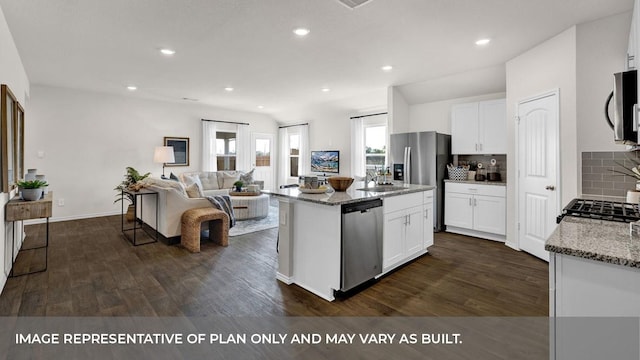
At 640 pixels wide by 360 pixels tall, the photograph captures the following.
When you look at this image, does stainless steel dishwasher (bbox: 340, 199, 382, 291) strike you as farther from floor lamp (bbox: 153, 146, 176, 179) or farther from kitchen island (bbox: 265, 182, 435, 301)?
floor lamp (bbox: 153, 146, 176, 179)

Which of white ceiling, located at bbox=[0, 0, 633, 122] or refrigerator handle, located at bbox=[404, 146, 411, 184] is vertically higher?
white ceiling, located at bbox=[0, 0, 633, 122]

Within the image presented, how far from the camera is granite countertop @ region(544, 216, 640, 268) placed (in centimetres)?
110

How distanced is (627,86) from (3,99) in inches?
186

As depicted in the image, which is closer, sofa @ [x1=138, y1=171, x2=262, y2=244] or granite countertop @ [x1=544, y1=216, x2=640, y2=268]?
granite countertop @ [x1=544, y1=216, x2=640, y2=268]

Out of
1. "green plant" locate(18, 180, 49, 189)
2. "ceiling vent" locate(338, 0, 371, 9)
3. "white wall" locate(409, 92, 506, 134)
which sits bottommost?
"green plant" locate(18, 180, 49, 189)

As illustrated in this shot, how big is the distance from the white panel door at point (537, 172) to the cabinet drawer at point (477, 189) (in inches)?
17.7

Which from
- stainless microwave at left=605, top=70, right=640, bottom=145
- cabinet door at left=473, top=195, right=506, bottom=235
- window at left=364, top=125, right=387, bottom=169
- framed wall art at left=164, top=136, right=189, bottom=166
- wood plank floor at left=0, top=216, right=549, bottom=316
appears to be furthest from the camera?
framed wall art at left=164, top=136, right=189, bottom=166

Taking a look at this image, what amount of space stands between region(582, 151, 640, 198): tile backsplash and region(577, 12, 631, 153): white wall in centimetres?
7

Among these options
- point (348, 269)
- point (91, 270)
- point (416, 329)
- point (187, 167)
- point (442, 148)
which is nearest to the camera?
point (416, 329)

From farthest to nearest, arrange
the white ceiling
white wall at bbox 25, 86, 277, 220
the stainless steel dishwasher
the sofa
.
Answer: white wall at bbox 25, 86, 277, 220, the sofa, the white ceiling, the stainless steel dishwasher

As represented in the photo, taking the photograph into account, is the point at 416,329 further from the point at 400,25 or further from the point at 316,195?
the point at 400,25

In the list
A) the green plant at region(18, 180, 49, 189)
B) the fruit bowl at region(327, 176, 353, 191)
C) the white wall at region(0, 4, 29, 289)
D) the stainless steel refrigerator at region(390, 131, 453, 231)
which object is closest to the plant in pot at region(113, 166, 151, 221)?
the green plant at region(18, 180, 49, 189)

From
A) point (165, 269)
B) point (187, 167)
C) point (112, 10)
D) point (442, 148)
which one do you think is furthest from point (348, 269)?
point (187, 167)

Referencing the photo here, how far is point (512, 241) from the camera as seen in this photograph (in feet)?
13.7
